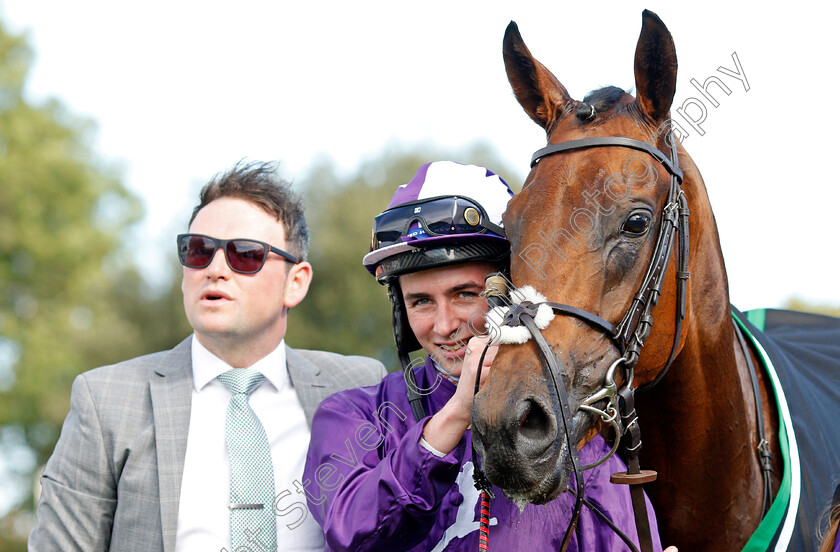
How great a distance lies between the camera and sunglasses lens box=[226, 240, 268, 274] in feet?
12.0

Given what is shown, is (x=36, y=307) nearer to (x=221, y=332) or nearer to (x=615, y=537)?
(x=221, y=332)

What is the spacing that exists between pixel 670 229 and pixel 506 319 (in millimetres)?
694

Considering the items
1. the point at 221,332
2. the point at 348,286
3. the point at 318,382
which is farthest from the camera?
the point at 348,286

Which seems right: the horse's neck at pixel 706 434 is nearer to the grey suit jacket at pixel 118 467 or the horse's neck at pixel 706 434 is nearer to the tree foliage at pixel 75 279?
the grey suit jacket at pixel 118 467

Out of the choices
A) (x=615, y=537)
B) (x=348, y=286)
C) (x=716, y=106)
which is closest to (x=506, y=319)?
(x=615, y=537)

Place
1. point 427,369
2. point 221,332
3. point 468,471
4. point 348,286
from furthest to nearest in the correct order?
1. point 348,286
2. point 221,332
3. point 427,369
4. point 468,471

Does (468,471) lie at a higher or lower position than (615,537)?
higher

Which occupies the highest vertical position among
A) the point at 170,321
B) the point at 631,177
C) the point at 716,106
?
Result: the point at 716,106

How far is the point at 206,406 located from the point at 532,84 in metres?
2.11

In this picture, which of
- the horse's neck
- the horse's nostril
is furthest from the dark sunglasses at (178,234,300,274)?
the horse's nostril

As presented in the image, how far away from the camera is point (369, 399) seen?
2.81m

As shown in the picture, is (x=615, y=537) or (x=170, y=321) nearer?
(x=615, y=537)

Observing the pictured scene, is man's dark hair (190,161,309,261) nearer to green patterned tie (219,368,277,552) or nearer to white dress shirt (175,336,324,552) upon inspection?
white dress shirt (175,336,324,552)

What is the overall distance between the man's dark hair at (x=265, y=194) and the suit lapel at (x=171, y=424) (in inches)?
31.0
